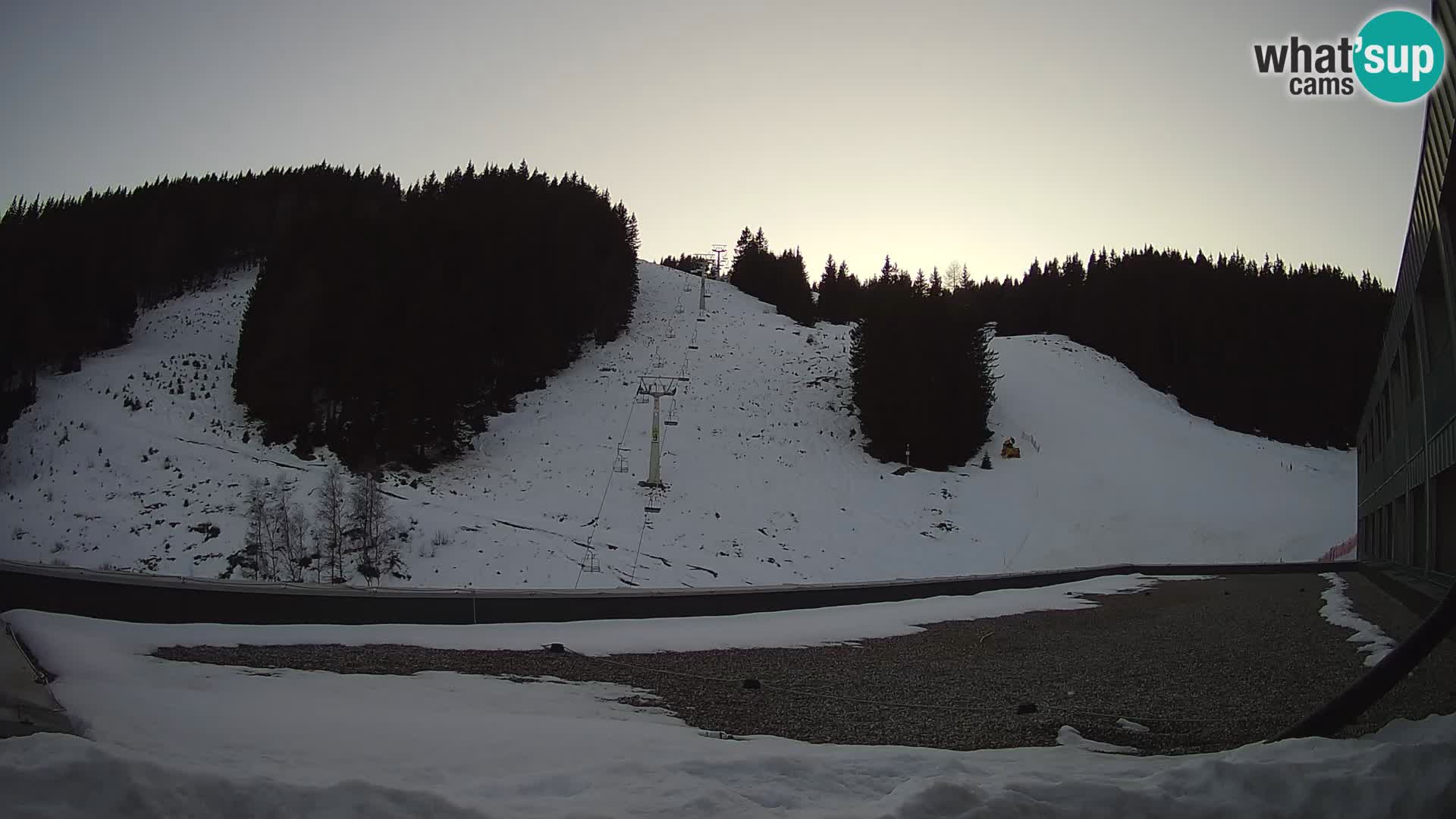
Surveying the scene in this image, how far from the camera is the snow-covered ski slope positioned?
23562mm

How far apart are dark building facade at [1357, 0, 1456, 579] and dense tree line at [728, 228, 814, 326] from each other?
51.7 meters

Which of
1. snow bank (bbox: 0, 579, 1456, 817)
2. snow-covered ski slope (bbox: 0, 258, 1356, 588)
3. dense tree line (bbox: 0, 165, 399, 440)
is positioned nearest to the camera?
snow bank (bbox: 0, 579, 1456, 817)

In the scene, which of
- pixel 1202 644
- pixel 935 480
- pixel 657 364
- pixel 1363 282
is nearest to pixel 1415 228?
pixel 1202 644

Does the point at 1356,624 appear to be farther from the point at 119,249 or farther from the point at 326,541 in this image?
the point at 119,249

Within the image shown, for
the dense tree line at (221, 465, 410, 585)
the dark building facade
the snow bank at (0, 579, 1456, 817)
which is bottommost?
the dense tree line at (221, 465, 410, 585)

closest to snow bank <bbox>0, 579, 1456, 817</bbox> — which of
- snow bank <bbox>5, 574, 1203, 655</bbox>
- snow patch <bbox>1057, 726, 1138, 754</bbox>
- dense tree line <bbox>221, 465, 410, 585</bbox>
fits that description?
snow patch <bbox>1057, 726, 1138, 754</bbox>

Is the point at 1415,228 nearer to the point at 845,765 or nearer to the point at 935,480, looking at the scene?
the point at 845,765

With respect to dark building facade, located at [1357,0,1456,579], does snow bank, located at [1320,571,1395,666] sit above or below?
below

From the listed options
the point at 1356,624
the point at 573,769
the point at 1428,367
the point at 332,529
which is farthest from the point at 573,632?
the point at 332,529

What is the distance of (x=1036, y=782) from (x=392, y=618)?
8479 millimetres

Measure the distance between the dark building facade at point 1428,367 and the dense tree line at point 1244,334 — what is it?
27.9 m

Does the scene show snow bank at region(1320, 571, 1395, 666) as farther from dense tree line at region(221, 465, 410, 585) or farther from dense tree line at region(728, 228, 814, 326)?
dense tree line at region(728, 228, 814, 326)

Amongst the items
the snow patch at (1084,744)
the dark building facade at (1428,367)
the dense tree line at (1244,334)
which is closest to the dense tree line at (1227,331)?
the dense tree line at (1244,334)

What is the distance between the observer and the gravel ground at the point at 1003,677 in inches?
200
